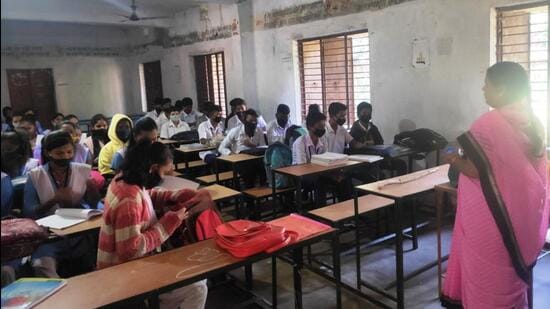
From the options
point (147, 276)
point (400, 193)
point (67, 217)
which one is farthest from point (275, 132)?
point (147, 276)

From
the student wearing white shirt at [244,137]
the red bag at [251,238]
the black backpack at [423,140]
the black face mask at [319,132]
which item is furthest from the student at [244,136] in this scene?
the red bag at [251,238]

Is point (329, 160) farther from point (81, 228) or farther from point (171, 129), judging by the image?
point (171, 129)

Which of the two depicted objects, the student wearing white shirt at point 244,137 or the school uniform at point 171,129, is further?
the school uniform at point 171,129

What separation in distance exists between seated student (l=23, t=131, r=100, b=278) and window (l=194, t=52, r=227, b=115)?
572 centimetres

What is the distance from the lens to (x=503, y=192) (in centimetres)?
212

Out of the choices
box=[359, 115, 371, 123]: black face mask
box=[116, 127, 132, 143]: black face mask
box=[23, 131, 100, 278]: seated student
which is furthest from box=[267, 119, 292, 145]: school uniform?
box=[23, 131, 100, 278]: seated student

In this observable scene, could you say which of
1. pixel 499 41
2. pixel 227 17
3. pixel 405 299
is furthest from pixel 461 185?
pixel 227 17

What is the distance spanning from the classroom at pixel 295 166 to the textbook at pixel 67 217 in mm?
11

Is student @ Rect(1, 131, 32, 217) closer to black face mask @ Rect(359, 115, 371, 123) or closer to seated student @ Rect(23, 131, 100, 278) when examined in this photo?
seated student @ Rect(23, 131, 100, 278)

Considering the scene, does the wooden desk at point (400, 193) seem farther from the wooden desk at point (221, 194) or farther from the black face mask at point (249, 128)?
the black face mask at point (249, 128)

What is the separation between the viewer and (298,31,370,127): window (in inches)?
240

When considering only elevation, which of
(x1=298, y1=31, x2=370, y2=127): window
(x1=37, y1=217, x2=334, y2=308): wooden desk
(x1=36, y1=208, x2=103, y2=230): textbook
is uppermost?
(x1=298, y1=31, x2=370, y2=127): window

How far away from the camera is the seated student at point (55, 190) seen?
282 cm

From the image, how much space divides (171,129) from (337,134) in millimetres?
3588
